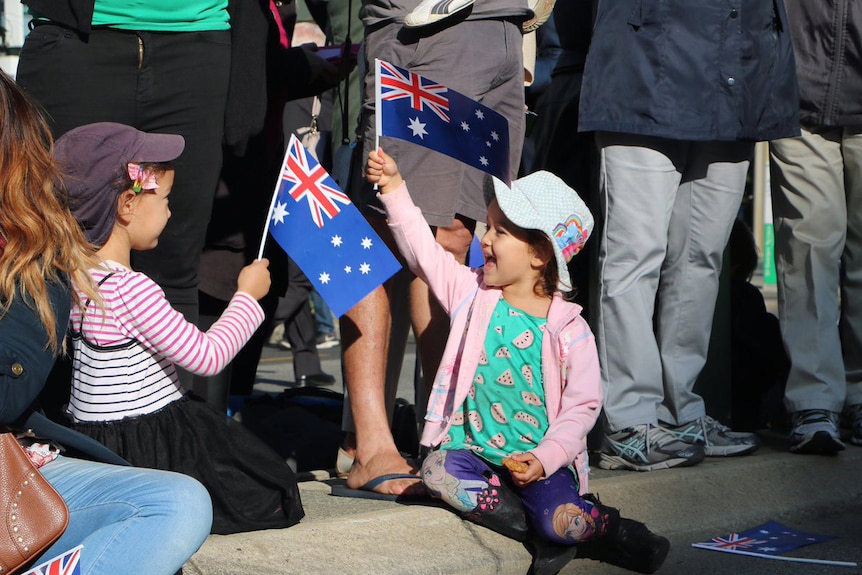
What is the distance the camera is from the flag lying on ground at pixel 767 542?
3.70 meters

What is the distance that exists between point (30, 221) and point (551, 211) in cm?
154

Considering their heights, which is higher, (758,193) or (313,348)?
(313,348)

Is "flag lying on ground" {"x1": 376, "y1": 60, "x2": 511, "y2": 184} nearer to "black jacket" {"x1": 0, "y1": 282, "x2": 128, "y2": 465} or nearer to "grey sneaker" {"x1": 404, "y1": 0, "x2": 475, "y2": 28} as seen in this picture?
"grey sneaker" {"x1": 404, "y1": 0, "x2": 475, "y2": 28}

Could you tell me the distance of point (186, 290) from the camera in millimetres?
3688

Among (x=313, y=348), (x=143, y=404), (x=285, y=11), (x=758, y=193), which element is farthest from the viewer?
(x=758, y=193)

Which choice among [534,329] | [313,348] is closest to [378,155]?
[534,329]

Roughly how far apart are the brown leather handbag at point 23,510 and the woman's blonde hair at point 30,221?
0.86 feet

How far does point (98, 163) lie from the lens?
304 cm

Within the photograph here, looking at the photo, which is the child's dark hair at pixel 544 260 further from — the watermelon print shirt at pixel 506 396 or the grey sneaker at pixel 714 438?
the grey sneaker at pixel 714 438

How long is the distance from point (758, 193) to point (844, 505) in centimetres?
1204

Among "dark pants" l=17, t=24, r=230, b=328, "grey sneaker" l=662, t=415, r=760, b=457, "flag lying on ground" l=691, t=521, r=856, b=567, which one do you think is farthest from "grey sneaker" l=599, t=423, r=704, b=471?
"dark pants" l=17, t=24, r=230, b=328

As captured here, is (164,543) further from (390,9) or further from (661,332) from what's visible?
(661,332)

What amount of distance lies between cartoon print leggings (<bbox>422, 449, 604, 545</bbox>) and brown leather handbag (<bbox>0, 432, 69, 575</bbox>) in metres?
1.16

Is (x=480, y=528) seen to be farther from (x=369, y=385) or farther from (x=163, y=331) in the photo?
(x=163, y=331)
